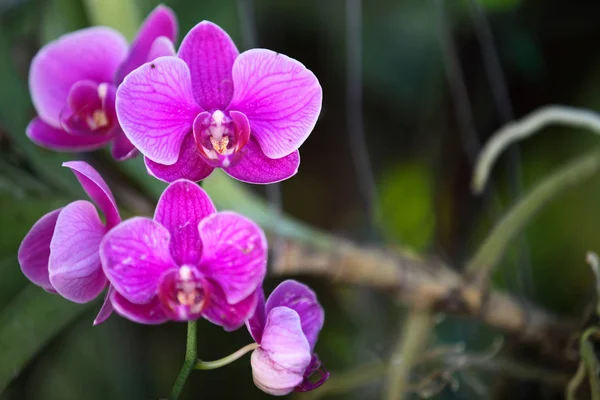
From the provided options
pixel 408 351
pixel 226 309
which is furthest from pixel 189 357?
pixel 408 351

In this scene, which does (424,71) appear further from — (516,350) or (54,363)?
(54,363)

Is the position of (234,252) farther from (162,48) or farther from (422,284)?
(422,284)

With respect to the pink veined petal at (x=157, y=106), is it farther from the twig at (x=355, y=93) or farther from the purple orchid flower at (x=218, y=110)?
the twig at (x=355, y=93)

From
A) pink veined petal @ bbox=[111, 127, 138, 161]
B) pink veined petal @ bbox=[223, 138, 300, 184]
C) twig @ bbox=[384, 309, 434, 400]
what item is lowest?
twig @ bbox=[384, 309, 434, 400]

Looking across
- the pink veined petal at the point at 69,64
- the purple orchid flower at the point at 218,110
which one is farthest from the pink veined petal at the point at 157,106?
the pink veined petal at the point at 69,64

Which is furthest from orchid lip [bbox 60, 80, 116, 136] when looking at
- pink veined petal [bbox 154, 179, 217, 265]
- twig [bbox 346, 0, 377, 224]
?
twig [bbox 346, 0, 377, 224]

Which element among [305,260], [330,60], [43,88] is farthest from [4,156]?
[330,60]

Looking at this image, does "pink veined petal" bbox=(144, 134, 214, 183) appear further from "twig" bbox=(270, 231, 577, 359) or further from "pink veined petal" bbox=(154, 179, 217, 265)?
"twig" bbox=(270, 231, 577, 359)

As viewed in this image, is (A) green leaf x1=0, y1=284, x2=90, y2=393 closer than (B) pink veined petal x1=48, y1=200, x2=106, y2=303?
No
